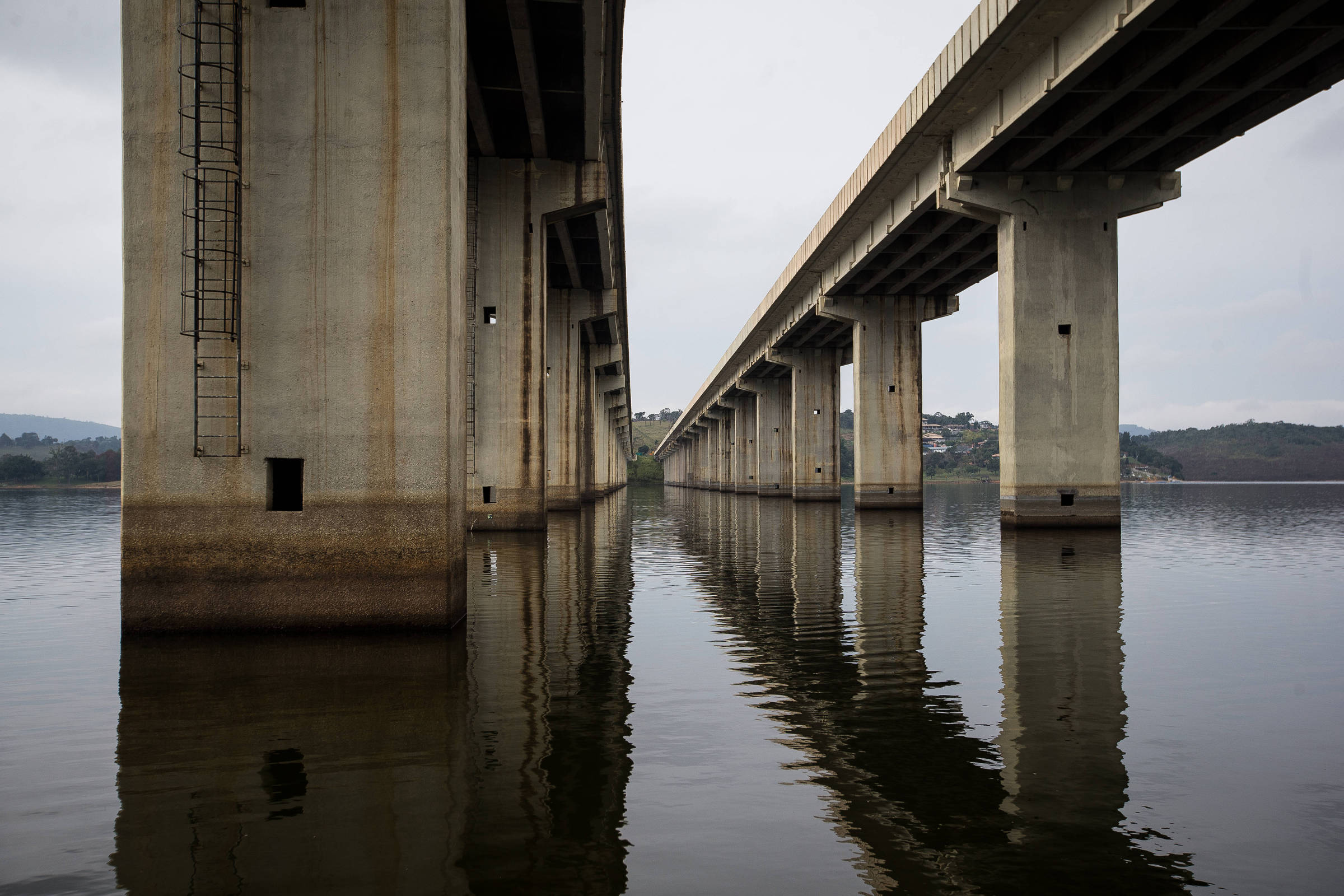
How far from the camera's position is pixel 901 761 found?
21.2 feet

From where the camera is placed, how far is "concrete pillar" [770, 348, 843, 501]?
65.1 meters

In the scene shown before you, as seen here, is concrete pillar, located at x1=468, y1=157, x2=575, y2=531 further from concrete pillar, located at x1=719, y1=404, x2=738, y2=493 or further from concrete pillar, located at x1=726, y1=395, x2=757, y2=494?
concrete pillar, located at x1=719, y1=404, x2=738, y2=493

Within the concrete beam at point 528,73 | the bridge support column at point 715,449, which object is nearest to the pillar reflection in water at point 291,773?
the concrete beam at point 528,73

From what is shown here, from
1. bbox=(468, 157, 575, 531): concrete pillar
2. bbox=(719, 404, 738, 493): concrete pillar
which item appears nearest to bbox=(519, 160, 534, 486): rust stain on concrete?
bbox=(468, 157, 575, 531): concrete pillar

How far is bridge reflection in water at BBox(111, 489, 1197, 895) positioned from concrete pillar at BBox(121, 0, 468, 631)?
0.80 meters

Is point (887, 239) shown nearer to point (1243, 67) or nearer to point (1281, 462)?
point (1243, 67)

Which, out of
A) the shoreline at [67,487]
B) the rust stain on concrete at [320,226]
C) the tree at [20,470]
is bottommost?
the shoreline at [67,487]

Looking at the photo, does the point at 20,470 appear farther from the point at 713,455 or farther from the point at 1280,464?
the point at 1280,464

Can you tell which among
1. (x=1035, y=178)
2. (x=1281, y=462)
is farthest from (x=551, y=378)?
(x=1281, y=462)

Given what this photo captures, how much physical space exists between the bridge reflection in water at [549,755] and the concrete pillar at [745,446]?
76703mm

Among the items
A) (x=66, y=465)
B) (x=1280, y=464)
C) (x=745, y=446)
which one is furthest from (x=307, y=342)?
(x=1280, y=464)

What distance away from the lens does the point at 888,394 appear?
50125 millimetres

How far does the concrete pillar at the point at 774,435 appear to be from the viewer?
245ft

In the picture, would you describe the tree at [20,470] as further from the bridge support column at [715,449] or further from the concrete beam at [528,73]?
the concrete beam at [528,73]
